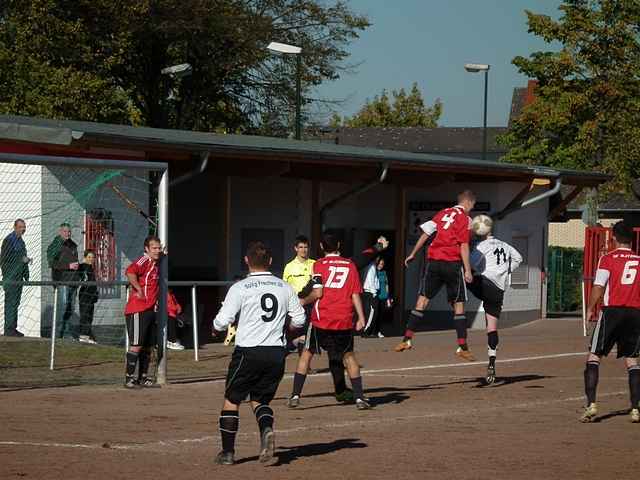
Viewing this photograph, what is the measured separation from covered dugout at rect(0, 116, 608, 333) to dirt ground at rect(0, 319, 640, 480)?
7.00m

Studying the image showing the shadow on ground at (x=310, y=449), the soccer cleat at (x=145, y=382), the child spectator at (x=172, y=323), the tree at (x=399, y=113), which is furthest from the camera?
the tree at (x=399, y=113)

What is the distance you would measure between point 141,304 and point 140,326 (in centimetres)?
28

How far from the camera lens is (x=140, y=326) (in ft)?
52.0

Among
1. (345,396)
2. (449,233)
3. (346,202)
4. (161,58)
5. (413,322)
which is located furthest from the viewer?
(161,58)

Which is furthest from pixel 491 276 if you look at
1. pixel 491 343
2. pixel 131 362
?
pixel 131 362

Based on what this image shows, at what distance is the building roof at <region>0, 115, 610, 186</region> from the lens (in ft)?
57.4

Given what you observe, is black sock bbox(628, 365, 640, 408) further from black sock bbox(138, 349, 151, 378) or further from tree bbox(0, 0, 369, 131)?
tree bbox(0, 0, 369, 131)

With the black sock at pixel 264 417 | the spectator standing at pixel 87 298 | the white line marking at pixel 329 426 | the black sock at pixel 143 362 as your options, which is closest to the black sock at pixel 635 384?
the white line marking at pixel 329 426

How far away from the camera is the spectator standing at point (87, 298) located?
18.4 meters

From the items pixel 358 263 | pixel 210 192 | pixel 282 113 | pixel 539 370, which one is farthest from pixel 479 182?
pixel 282 113

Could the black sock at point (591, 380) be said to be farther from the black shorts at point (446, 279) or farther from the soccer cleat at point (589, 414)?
the black shorts at point (446, 279)

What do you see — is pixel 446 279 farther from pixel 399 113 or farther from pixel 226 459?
pixel 399 113

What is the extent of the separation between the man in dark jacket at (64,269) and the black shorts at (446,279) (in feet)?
18.4

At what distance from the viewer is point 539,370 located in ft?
61.3
